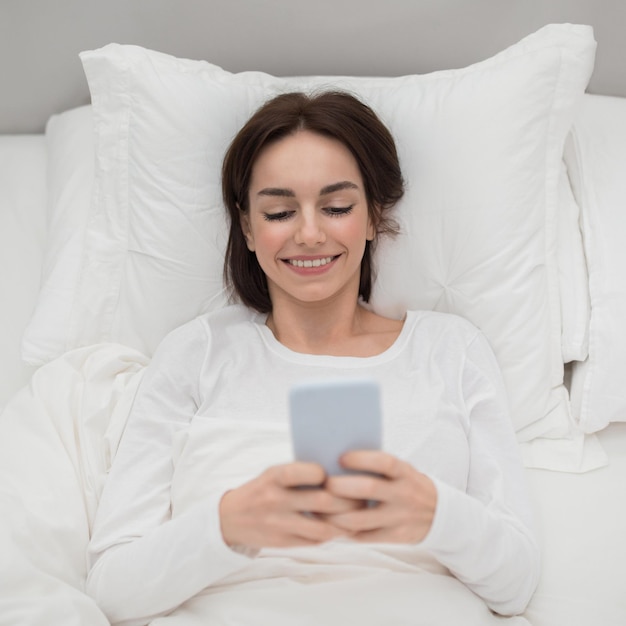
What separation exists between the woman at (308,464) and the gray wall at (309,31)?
366mm

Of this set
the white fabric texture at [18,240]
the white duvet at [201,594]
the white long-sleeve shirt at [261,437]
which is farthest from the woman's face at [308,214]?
the white fabric texture at [18,240]

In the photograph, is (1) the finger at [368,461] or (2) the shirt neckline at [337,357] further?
(2) the shirt neckline at [337,357]

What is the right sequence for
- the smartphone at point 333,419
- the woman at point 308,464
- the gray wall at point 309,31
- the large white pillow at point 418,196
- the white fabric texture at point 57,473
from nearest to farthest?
the smartphone at point 333,419, the woman at point 308,464, the white fabric texture at point 57,473, the large white pillow at point 418,196, the gray wall at point 309,31

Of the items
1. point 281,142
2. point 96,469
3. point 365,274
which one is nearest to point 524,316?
point 365,274

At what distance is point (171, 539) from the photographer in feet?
3.59

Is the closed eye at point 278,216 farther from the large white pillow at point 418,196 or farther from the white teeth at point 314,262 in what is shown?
the large white pillow at point 418,196

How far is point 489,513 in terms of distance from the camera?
→ 112cm

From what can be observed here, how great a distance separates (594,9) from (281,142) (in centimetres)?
82

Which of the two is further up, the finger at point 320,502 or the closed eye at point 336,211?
the closed eye at point 336,211

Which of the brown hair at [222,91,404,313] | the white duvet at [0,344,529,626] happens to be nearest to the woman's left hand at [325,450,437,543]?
the white duvet at [0,344,529,626]

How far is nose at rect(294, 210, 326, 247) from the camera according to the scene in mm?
1268

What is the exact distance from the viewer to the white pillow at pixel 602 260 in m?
1.45

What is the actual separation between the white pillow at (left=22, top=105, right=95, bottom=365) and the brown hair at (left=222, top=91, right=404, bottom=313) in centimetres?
32

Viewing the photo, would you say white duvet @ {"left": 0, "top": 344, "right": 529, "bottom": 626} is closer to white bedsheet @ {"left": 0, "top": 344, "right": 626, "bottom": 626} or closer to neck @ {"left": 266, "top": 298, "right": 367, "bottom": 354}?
white bedsheet @ {"left": 0, "top": 344, "right": 626, "bottom": 626}
